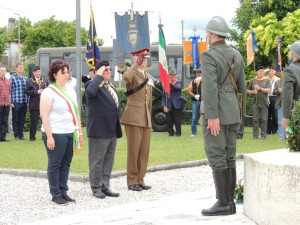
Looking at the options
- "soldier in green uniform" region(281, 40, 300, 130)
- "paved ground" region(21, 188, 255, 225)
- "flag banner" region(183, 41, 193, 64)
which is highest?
"flag banner" region(183, 41, 193, 64)

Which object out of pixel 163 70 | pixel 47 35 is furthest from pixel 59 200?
pixel 47 35

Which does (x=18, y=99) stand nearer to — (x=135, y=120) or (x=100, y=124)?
(x=135, y=120)

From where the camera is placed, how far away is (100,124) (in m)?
9.75

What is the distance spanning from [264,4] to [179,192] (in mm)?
24755

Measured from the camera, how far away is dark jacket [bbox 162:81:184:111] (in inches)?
791

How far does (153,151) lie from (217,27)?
8269 mm

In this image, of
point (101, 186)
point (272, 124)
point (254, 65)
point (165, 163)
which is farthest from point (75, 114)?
point (254, 65)

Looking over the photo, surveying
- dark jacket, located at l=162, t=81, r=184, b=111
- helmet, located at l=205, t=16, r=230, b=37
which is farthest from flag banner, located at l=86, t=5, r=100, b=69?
helmet, located at l=205, t=16, r=230, b=37

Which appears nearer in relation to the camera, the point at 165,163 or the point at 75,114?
the point at 75,114

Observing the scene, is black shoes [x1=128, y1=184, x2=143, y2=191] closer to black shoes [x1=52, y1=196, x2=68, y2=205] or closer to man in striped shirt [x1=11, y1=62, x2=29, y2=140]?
black shoes [x1=52, y1=196, x2=68, y2=205]

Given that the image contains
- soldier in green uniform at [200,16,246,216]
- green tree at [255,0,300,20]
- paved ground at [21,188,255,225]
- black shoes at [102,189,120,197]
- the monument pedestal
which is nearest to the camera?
the monument pedestal

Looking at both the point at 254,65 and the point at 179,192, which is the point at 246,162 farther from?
the point at 254,65

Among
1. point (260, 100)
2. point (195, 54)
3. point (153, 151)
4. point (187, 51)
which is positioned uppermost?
point (187, 51)

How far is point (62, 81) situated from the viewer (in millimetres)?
9328
